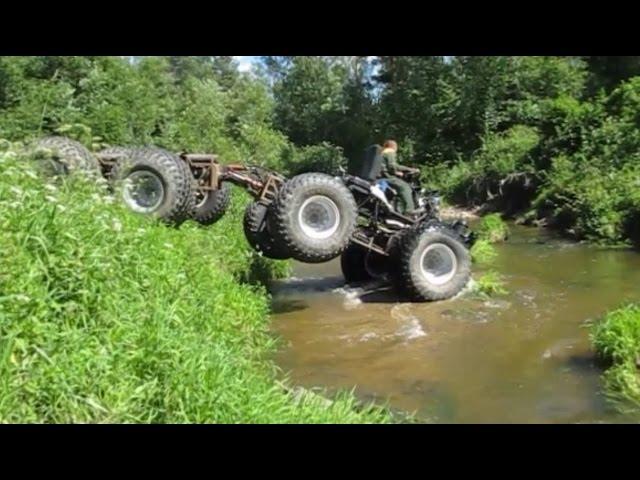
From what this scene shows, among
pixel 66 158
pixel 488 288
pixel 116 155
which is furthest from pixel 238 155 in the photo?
pixel 66 158

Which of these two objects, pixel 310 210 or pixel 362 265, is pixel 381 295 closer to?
pixel 362 265

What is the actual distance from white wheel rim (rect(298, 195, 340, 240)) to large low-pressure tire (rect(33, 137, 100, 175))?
7.29ft

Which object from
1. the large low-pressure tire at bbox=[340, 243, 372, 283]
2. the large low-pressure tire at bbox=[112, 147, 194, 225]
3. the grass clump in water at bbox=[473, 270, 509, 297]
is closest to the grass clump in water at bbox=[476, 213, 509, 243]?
the large low-pressure tire at bbox=[340, 243, 372, 283]

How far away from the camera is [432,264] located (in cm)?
904

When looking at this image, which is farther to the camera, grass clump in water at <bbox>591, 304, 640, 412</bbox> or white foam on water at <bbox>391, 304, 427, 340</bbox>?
white foam on water at <bbox>391, 304, 427, 340</bbox>

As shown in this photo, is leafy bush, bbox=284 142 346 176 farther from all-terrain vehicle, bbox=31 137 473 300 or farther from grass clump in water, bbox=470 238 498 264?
all-terrain vehicle, bbox=31 137 473 300

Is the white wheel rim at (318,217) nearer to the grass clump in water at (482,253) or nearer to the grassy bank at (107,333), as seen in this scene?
the grassy bank at (107,333)

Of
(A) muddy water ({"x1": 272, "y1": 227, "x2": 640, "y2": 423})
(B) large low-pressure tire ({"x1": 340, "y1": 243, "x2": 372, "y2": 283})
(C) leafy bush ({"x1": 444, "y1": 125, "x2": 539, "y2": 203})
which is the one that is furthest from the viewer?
(C) leafy bush ({"x1": 444, "y1": 125, "x2": 539, "y2": 203})

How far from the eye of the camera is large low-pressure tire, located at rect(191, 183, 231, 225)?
32.6ft

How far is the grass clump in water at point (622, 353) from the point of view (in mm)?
5184

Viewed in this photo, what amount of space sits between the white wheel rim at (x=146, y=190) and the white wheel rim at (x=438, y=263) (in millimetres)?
3121

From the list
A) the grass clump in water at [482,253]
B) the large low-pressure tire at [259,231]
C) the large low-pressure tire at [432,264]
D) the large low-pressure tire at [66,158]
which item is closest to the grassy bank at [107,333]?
the large low-pressure tire at [66,158]
